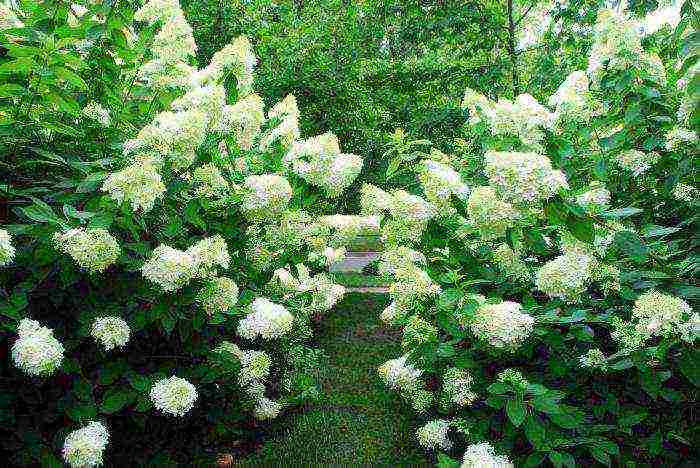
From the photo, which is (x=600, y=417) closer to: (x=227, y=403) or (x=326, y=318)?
(x=227, y=403)

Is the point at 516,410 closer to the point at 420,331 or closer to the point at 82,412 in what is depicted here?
the point at 420,331

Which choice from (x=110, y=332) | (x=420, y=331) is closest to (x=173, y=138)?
(x=110, y=332)

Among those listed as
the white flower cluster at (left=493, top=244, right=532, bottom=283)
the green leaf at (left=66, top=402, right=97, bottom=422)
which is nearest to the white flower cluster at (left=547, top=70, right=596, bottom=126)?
the white flower cluster at (left=493, top=244, right=532, bottom=283)

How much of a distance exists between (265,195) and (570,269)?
1.33 m

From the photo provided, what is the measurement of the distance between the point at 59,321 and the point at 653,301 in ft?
8.10

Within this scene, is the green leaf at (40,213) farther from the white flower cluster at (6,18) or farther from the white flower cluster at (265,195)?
the white flower cluster at (6,18)

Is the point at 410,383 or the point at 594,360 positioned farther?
the point at 410,383

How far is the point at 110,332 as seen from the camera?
2.48m

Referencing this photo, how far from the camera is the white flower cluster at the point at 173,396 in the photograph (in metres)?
2.54

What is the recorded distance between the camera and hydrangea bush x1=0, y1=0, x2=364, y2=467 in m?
2.38

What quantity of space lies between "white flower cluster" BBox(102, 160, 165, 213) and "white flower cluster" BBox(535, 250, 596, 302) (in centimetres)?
162

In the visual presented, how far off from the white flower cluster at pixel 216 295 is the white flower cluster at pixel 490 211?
3.84 ft

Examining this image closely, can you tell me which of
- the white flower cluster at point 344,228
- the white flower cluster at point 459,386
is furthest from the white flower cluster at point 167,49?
the white flower cluster at point 459,386

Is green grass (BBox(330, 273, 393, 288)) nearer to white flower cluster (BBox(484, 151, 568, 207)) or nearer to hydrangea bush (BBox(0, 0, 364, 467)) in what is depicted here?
hydrangea bush (BBox(0, 0, 364, 467))
